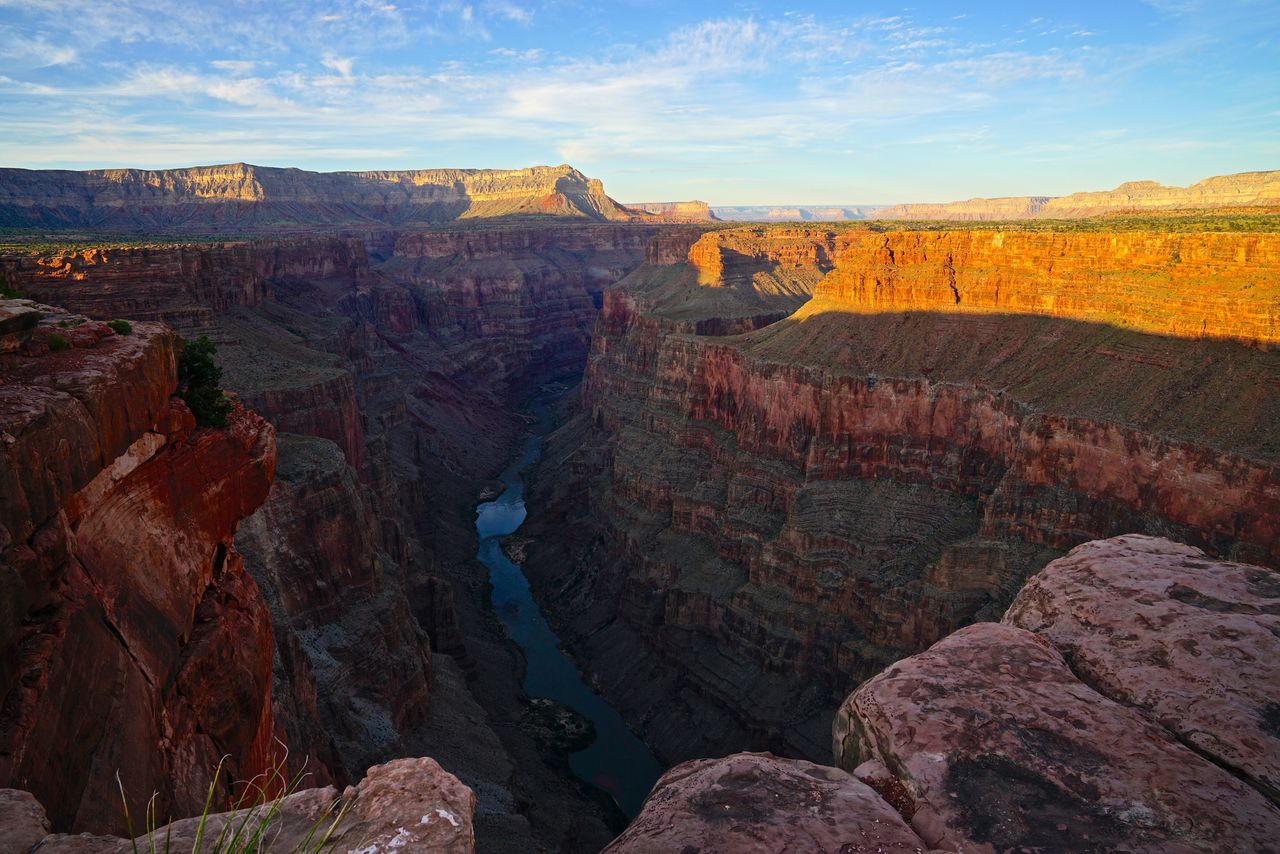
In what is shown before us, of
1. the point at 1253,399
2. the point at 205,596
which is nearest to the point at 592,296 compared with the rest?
the point at 1253,399

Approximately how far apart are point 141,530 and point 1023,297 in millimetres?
54771

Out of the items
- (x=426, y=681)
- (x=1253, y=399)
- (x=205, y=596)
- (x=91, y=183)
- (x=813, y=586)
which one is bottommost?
(x=426, y=681)

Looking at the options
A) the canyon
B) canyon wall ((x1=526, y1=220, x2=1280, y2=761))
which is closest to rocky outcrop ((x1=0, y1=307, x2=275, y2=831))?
the canyon

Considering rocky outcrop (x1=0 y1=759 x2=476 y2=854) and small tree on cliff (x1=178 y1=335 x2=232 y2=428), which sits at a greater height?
small tree on cliff (x1=178 y1=335 x2=232 y2=428)

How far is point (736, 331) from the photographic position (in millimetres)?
94188

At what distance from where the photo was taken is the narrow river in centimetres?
4762

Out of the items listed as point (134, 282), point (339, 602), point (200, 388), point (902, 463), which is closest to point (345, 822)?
point (200, 388)

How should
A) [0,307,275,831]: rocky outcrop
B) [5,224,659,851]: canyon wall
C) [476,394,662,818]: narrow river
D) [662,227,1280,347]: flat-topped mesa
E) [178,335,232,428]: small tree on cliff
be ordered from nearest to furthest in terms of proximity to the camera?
[0,307,275,831]: rocky outcrop → [178,335,232,428]: small tree on cliff → [5,224,659,851]: canyon wall → [662,227,1280,347]: flat-topped mesa → [476,394,662,818]: narrow river

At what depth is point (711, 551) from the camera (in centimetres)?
6056

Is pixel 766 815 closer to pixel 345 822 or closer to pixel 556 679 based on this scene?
pixel 345 822

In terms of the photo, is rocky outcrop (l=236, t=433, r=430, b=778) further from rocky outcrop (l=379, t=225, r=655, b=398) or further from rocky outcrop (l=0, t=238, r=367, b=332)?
rocky outcrop (l=379, t=225, r=655, b=398)

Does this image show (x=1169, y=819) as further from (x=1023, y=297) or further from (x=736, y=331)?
(x=736, y=331)

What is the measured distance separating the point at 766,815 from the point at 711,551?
162 feet

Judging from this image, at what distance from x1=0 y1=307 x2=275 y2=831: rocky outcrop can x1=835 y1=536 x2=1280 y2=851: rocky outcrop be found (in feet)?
43.8
